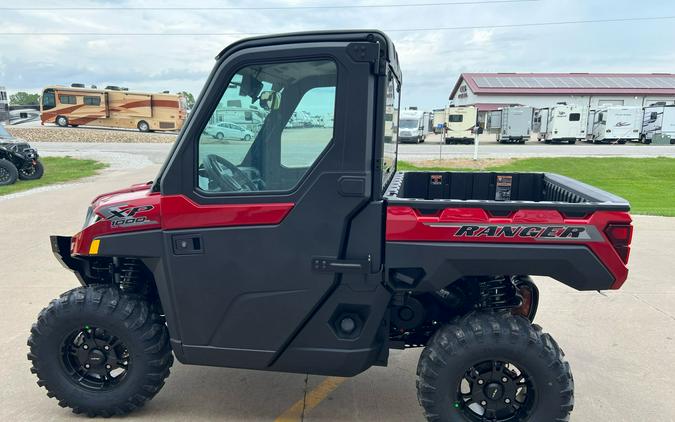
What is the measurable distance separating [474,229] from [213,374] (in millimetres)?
2261

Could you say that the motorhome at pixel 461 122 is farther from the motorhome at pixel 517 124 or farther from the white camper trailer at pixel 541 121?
the white camper trailer at pixel 541 121

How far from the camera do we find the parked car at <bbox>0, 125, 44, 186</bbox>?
13203 millimetres

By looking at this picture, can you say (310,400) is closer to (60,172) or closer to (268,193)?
(268,193)

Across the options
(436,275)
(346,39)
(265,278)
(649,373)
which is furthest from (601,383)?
(346,39)

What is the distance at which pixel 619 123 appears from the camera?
3306cm

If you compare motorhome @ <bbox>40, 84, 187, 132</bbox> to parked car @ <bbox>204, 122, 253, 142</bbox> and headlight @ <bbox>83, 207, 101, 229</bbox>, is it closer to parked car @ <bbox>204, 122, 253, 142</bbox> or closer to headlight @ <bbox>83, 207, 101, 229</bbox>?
headlight @ <bbox>83, 207, 101, 229</bbox>

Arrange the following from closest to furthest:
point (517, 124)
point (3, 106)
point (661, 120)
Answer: point (661, 120), point (517, 124), point (3, 106)

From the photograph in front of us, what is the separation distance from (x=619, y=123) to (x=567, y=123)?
3374 millimetres

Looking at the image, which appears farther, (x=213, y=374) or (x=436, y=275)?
(x=213, y=374)

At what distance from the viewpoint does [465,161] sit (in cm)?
1938

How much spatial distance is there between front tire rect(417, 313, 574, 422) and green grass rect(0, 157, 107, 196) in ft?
40.4

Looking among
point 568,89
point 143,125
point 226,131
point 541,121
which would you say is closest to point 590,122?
point 541,121

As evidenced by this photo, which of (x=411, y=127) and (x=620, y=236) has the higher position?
(x=411, y=127)

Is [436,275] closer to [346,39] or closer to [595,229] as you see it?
[595,229]
